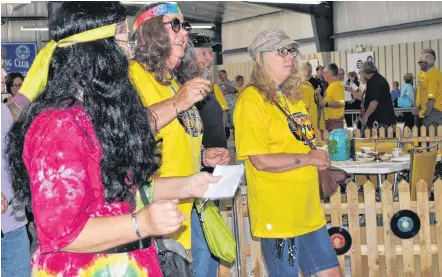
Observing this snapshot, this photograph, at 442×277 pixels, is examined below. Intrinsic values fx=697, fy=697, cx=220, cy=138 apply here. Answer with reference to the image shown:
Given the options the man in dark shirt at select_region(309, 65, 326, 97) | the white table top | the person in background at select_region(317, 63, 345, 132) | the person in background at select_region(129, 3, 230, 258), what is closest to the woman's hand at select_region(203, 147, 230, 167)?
the person in background at select_region(129, 3, 230, 258)

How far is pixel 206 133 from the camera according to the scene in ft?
14.7

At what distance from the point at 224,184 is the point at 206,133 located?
6.77 feet

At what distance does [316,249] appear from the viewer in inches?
135

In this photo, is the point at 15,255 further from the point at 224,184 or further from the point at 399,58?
the point at 399,58

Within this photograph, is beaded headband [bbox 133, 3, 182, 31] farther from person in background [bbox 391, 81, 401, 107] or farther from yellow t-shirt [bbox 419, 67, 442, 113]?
person in background [bbox 391, 81, 401, 107]

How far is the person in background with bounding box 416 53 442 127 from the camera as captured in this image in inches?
417

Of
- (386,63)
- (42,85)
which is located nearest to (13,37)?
(386,63)

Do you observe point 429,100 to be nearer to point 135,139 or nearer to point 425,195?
point 425,195

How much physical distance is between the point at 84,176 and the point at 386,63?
19885mm

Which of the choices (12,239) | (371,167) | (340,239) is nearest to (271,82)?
Result: (12,239)

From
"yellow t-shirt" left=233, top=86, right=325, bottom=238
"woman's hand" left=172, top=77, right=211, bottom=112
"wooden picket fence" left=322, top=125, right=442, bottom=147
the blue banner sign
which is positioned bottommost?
"wooden picket fence" left=322, top=125, right=442, bottom=147

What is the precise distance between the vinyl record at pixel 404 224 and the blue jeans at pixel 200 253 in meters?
2.41

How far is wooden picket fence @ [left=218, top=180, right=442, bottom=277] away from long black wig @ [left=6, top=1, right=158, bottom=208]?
3558 mm

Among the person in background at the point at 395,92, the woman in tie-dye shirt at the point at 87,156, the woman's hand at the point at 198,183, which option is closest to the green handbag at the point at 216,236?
the woman's hand at the point at 198,183
